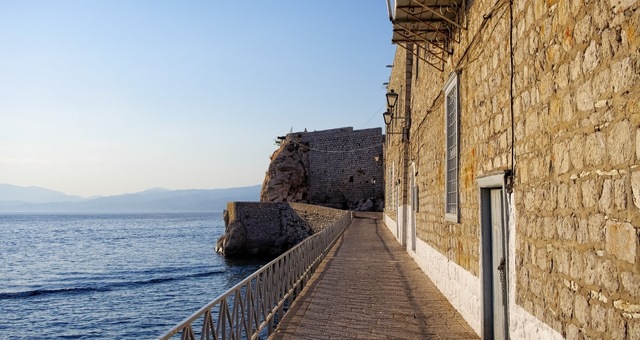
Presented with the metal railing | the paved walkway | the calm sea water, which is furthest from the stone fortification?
the metal railing

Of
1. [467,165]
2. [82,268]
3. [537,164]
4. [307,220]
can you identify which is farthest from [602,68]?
[82,268]

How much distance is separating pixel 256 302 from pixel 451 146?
3994 mm

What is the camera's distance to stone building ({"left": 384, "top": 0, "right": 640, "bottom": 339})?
2.94 metres

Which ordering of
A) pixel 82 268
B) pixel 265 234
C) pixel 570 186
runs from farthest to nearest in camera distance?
pixel 265 234 → pixel 82 268 → pixel 570 186

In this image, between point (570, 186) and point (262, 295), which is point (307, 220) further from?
point (570, 186)

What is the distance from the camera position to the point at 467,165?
7.11 m

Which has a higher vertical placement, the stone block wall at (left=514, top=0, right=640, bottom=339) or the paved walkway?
the stone block wall at (left=514, top=0, right=640, bottom=339)

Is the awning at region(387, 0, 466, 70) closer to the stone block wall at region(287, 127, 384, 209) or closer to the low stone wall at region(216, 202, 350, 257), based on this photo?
the low stone wall at region(216, 202, 350, 257)

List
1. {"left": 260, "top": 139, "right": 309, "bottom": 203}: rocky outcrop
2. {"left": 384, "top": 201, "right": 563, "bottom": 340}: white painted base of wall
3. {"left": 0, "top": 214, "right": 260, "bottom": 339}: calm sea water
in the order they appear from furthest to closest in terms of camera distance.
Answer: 1. {"left": 260, "top": 139, "right": 309, "bottom": 203}: rocky outcrop
2. {"left": 0, "top": 214, "right": 260, "bottom": 339}: calm sea water
3. {"left": 384, "top": 201, "right": 563, "bottom": 340}: white painted base of wall

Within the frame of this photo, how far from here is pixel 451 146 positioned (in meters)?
8.59

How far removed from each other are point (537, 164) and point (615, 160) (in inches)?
53.3

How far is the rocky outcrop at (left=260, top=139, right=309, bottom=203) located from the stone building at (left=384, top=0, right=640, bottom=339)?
38273mm

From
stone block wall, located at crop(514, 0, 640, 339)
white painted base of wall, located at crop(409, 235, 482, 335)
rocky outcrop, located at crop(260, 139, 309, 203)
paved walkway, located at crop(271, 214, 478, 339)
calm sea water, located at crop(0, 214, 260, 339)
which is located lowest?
calm sea water, located at crop(0, 214, 260, 339)

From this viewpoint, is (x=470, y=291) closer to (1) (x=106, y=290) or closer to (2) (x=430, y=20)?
(2) (x=430, y=20)
